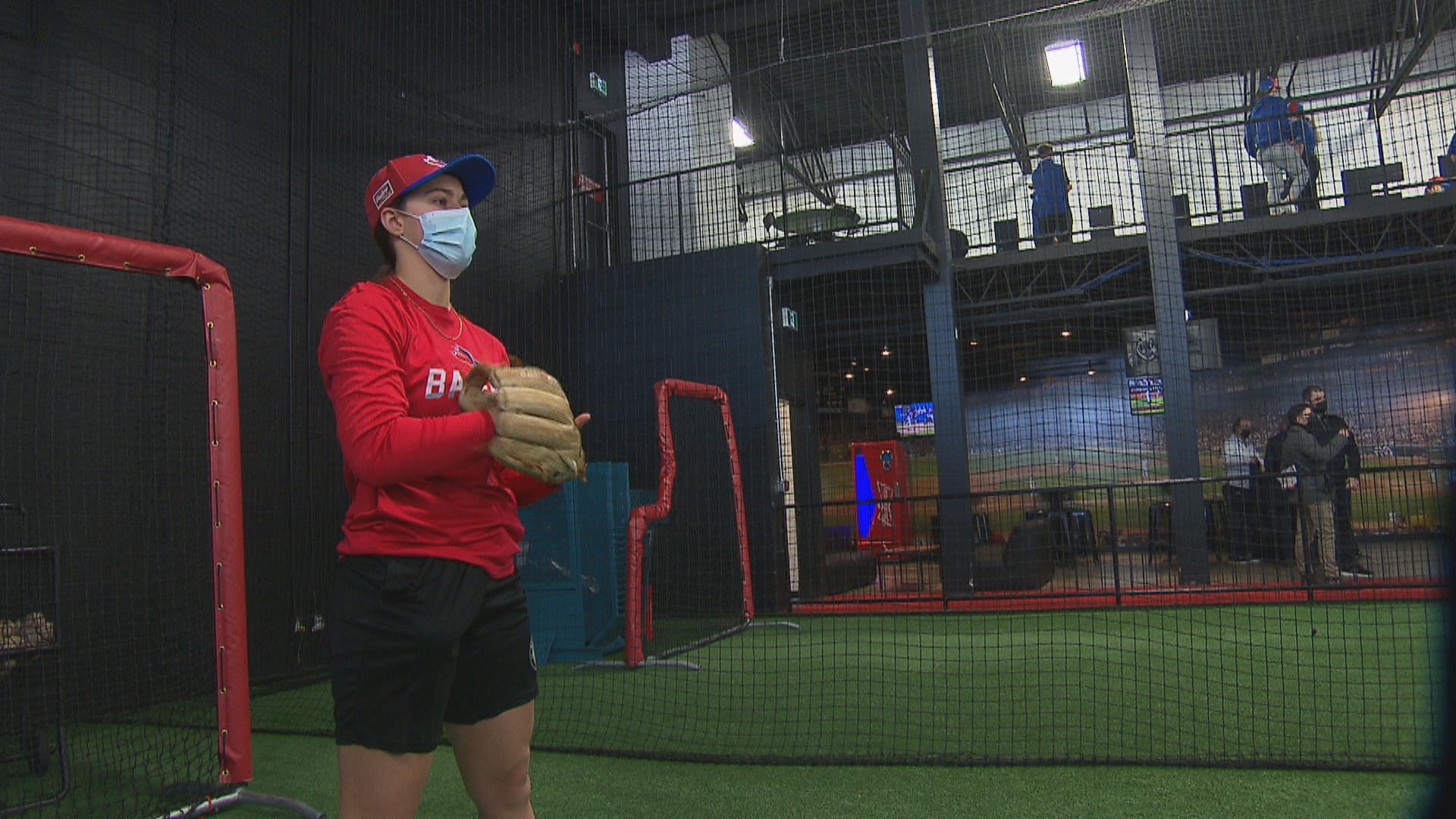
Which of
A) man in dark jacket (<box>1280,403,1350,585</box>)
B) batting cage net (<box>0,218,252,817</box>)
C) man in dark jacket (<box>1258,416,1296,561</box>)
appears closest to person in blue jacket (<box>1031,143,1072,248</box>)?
man in dark jacket (<box>1280,403,1350,585</box>)

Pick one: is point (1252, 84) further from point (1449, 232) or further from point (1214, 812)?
point (1214, 812)

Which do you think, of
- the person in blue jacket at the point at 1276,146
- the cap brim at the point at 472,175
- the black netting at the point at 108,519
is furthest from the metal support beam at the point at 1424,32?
the black netting at the point at 108,519

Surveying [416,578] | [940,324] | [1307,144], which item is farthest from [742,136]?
[416,578]

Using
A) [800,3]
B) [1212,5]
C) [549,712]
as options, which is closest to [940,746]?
[549,712]

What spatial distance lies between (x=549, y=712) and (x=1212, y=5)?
29.0 feet

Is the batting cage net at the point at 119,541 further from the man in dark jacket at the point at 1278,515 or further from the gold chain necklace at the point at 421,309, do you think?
the man in dark jacket at the point at 1278,515

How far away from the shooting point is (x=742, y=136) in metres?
13.5

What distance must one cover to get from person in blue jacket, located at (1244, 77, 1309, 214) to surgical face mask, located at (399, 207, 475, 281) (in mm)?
8278

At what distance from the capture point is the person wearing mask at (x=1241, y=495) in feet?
26.8

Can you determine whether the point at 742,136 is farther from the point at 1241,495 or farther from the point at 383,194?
the point at 383,194

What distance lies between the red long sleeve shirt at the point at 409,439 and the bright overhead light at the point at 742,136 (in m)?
11.7

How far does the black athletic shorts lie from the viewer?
1434mm

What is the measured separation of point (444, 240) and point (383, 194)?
14 cm

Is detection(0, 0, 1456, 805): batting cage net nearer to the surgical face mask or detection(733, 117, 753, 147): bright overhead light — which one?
detection(733, 117, 753, 147): bright overhead light
